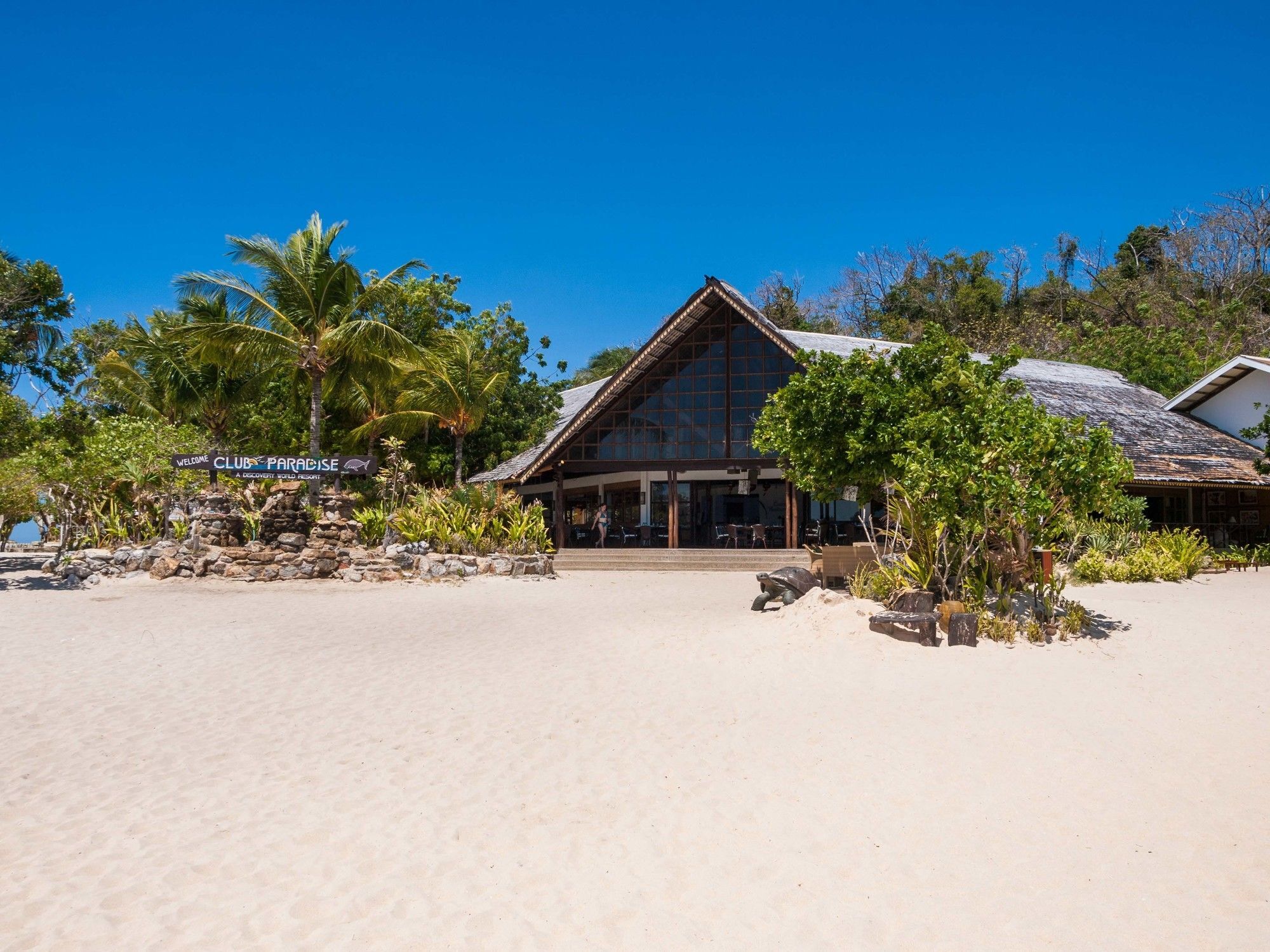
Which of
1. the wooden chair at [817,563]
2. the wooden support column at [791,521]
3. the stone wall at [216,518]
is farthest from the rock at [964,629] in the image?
the stone wall at [216,518]

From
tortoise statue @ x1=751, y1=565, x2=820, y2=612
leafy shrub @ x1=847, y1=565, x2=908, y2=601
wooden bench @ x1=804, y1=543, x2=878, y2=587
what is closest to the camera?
leafy shrub @ x1=847, y1=565, x2=908, y2=601

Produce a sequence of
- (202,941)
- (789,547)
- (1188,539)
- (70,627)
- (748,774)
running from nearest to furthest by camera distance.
→ (202,941) < (748,774) < (70,627) < (1188,539) < (789,547)

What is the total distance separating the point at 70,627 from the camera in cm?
998

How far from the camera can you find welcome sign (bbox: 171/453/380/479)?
1579cm

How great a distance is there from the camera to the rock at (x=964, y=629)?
7.87m

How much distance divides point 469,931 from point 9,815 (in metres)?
2.84

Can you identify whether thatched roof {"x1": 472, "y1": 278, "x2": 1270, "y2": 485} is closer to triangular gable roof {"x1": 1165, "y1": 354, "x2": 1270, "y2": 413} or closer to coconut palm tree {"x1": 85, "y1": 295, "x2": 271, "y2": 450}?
triangular gable roof {"x1": 1165, "y1": 354, "x2": 1270, "y2": 413}

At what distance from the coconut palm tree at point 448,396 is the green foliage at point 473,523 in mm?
3882

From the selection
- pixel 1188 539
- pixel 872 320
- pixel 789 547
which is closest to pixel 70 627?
pixel 789 547

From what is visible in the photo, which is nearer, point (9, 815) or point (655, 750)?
point (9, 815)

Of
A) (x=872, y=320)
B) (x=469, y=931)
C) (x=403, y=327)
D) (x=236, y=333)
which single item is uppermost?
(x=872, y=320)

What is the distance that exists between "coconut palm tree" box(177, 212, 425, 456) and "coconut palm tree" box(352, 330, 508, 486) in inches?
83.1

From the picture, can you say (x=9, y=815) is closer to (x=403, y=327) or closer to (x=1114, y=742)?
(x=1114, y=742)

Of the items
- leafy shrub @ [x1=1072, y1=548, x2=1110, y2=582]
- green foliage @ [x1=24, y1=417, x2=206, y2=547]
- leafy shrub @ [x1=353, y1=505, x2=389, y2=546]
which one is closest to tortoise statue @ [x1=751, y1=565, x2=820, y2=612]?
leafy shrub @ [x1=1072, y1=548, x2=1110, y2=582]
